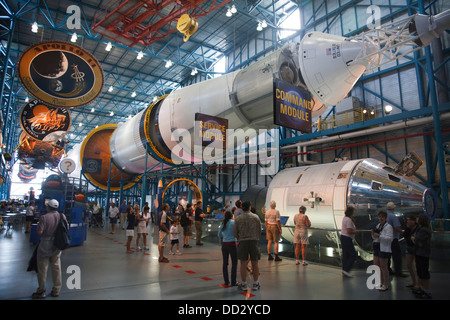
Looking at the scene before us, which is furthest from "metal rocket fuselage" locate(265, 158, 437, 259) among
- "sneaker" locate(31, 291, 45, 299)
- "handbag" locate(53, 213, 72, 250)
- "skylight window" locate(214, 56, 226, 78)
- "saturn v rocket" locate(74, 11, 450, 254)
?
"skylight window" locate(214, 56, 226, 78)

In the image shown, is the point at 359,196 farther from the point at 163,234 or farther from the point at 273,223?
the point at 163,234

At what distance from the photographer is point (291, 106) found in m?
5.98

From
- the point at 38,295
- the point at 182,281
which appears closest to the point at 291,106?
the point at 182,281

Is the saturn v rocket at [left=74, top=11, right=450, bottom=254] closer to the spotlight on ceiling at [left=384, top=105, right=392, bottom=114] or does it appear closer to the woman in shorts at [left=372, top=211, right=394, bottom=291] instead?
the woman in shorts at [left=372, top=211, right=394, bottom=291]

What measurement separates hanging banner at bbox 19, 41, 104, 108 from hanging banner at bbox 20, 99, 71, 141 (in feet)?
21.4

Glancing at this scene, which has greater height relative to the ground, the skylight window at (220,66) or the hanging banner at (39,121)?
the skylight window at (220,66)

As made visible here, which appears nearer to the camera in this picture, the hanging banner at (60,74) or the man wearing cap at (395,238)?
the man wearing cap at (395,238)

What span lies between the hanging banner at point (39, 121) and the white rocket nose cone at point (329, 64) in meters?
13.3

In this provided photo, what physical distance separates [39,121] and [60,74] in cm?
708

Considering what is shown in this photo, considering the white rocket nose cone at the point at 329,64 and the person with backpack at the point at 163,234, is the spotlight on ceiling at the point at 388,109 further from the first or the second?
the person with backpack at the point at 163,234

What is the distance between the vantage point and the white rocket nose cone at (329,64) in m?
5.79

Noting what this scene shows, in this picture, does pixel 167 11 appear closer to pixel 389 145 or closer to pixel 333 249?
pixel 389 145

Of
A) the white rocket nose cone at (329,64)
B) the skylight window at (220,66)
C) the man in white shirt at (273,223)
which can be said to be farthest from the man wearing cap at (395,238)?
the skylight window at (220,66)
